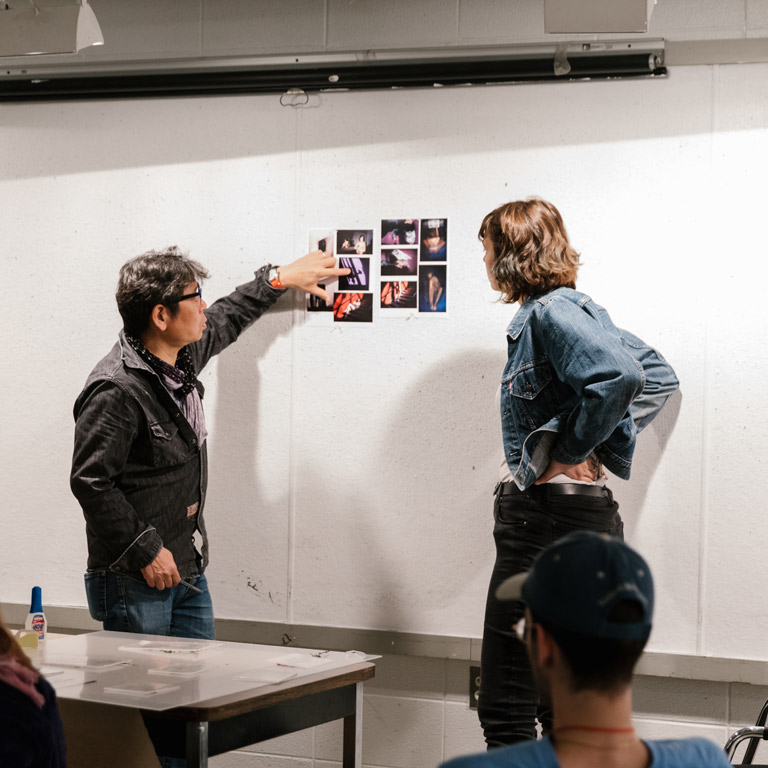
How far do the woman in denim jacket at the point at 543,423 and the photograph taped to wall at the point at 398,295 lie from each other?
608 millimetres

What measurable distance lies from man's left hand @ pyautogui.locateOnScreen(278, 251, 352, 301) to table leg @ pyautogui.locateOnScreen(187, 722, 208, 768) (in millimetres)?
1685

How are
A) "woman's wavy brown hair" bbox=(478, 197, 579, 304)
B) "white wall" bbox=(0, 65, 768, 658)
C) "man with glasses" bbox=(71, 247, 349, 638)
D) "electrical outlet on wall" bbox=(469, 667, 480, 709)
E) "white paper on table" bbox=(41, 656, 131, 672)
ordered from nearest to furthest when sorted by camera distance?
"white paper on table" bbox=(41, 656, 131, 672), "woman's wavy brown hair" bbox=(478, 197, 579, 304), "man with glasses" bbox=(71, 247, 349, 638), "white wall" bbox=(0, 65, 768, 658), "electrical outlet on wall" bbox=(469, 667, 480, 709)

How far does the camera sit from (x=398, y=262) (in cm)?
307

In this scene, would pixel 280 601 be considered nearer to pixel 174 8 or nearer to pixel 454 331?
pixel 454 331

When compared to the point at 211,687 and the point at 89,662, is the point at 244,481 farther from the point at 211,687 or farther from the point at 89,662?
the point at 211,687

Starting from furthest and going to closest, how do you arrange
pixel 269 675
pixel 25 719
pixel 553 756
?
pixel 269 675, pixel 25 719, pixel 553 756

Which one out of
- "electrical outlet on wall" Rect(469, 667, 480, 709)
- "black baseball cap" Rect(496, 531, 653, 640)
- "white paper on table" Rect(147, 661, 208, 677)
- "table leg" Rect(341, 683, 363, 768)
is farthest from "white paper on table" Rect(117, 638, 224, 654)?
"black baseball cap" Rect(496, 531, 653, 640)

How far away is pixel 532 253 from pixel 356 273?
0.85m

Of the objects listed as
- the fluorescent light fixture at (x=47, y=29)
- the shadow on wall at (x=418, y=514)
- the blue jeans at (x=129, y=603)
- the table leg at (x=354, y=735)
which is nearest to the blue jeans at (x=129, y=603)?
the blue jeans at (x=129, y=603)

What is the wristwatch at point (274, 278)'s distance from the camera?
3093mm

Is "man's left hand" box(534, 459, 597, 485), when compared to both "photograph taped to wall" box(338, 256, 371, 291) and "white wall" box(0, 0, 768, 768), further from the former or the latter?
"photograph taped to wall" box(338, 256, 371, 291)

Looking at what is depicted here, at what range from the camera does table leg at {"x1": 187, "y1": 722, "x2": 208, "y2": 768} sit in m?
1.68

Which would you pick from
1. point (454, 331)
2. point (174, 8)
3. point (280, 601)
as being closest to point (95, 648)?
point (280, 601)

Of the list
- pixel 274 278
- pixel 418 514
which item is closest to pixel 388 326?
pixel 274 278
